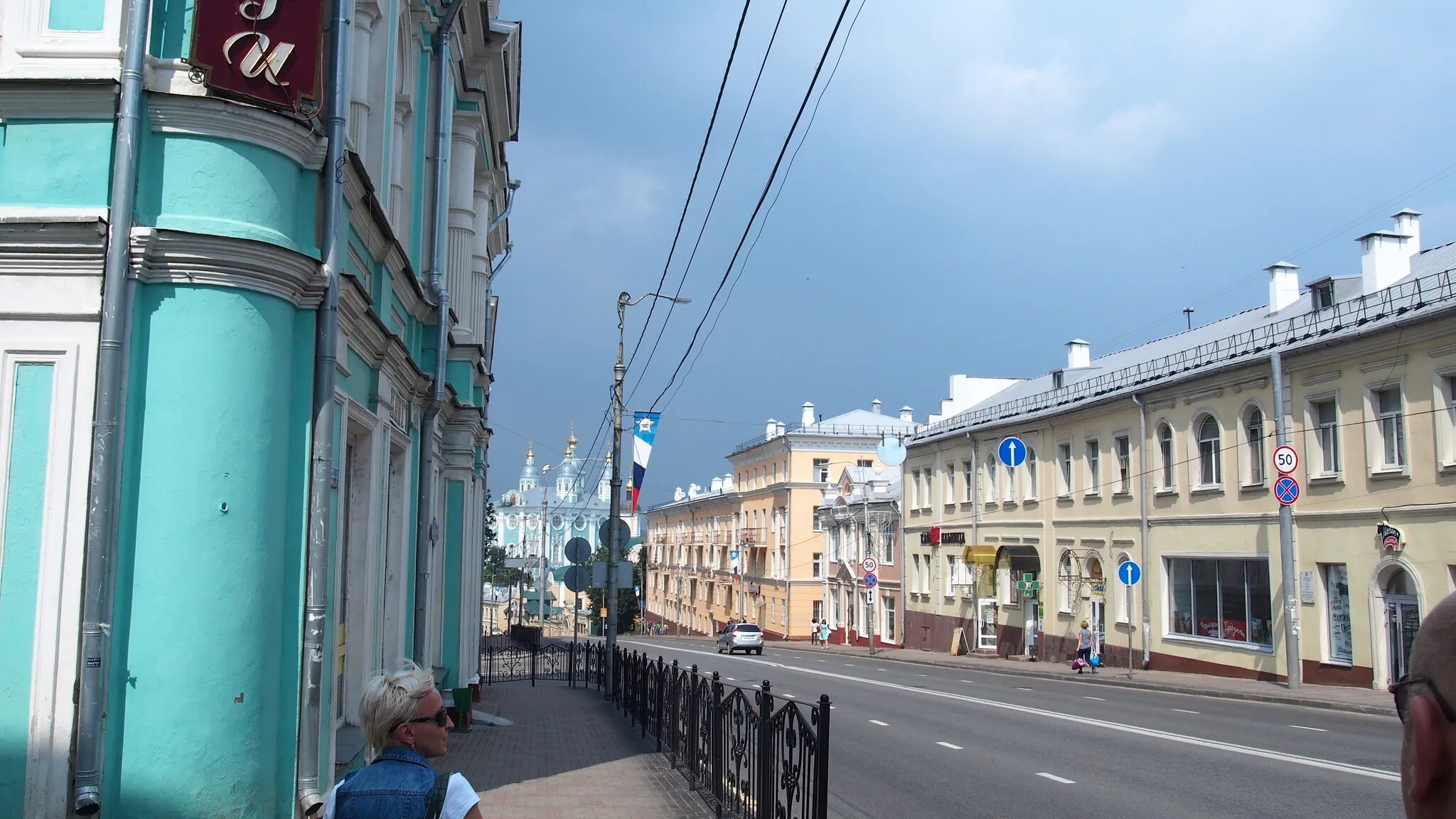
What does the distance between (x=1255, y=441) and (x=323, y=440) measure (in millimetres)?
25214

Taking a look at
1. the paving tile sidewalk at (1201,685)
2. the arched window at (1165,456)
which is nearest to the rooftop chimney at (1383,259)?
the arched window at (1165,456)

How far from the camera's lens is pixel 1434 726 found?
174 centimetres

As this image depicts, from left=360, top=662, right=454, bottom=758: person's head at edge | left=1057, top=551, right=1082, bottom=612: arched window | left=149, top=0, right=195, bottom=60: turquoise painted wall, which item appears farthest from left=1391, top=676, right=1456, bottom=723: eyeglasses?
left=1057, top=551, right=1082, bottom=612: arched window

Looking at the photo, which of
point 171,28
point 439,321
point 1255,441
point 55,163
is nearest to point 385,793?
point 55,163

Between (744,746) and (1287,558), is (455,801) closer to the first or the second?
(744,746)

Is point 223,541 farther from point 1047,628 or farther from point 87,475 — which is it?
point 1047,628

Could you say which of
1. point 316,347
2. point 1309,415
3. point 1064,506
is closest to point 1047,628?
point 1064,506

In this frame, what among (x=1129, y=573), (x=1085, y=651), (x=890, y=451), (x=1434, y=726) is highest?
(x=890, y=451)

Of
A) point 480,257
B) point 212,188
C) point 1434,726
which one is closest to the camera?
point 1434,726

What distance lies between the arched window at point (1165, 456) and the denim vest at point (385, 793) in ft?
97.7

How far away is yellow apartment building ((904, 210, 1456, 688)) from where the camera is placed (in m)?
22.8

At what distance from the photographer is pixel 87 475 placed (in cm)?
579

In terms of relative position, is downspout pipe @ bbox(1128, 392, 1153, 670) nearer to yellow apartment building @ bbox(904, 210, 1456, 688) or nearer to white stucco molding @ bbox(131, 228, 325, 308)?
yellow apartment building @ bbox(904, 210, 1456, 688)

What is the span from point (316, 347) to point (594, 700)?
1572 cm
